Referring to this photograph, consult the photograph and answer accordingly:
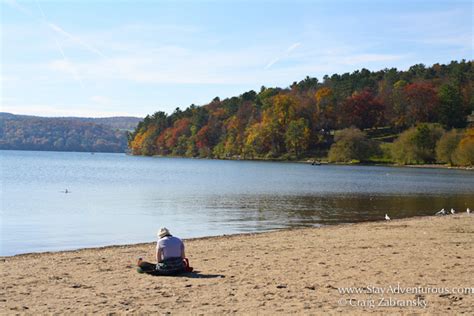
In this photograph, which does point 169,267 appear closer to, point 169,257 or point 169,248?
point 169,257

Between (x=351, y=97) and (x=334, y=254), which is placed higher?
(x=351, y=97)

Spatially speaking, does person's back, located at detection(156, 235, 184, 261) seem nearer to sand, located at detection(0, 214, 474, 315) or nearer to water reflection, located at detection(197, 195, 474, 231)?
sand, located at detection(0, 214, 474, 315)

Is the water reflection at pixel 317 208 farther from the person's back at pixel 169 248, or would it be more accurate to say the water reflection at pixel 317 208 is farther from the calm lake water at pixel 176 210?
the person's back at pixel 169 248

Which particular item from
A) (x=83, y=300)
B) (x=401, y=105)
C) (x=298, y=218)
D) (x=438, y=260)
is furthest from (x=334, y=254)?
(x=401, y=105)

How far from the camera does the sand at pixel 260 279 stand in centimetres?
1092

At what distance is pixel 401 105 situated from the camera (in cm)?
→ 16375

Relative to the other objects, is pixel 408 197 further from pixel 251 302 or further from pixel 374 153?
pixel 374 153

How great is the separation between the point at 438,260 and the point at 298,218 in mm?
17743

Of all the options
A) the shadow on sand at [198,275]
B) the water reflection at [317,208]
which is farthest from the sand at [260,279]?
the water reflection at [317,208]

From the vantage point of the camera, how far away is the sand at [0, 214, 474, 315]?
10.9 metres

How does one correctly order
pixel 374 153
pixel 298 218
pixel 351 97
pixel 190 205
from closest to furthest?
pixel 298 218 < pixel 190 205 < pixel 374 153 < pixel 351 97

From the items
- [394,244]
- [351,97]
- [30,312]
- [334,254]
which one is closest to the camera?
[30,312]

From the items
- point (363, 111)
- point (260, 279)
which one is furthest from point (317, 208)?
point (363, 111)

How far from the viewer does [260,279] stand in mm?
13656
